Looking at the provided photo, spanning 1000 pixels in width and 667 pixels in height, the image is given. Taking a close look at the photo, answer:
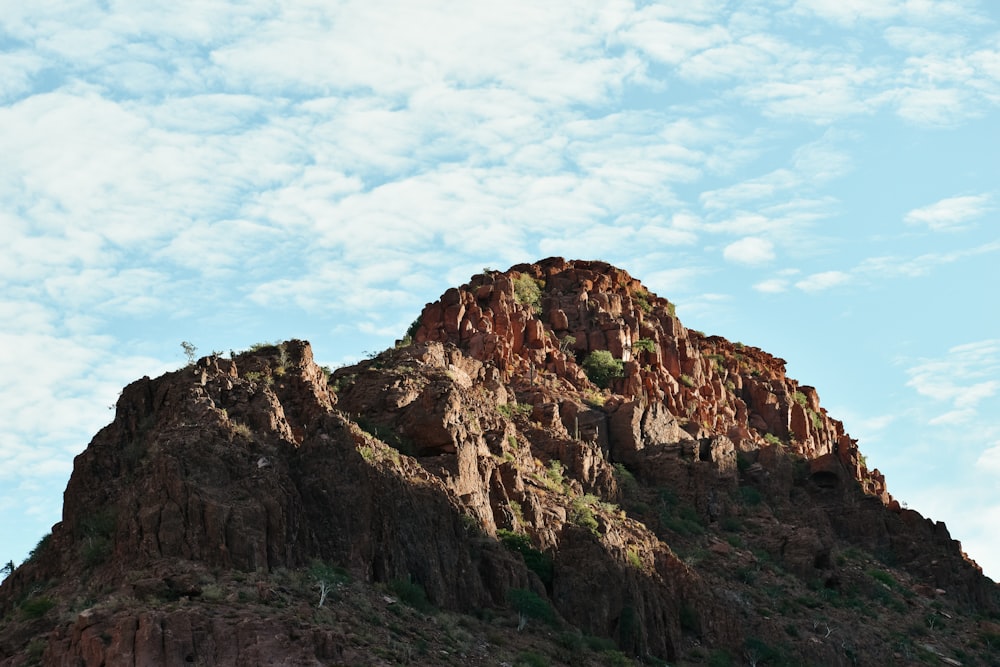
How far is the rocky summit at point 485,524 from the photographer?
6241cm

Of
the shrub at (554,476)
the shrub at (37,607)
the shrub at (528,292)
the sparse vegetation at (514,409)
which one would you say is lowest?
the shrub at (37,607)

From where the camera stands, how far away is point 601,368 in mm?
117562

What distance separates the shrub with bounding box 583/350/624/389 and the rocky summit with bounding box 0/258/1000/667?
0.16 meters

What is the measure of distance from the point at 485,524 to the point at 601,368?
132 ft

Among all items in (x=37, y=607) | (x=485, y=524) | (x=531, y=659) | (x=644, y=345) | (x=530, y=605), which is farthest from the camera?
(x=644, y=345)

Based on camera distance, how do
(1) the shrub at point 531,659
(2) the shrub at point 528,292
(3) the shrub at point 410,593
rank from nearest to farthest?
(1) the shrub at point 531,659 → (3) the shrub at point 410,593 → (2) the shrub at point 528,292

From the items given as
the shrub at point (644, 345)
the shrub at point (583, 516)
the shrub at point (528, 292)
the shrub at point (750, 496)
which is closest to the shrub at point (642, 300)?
the shrub at point (644, 345)

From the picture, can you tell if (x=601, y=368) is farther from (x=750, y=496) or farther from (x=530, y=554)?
(x=530, y=554)

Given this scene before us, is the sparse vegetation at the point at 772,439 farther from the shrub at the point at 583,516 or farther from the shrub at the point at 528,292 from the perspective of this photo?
the shrub at the point at 583,516

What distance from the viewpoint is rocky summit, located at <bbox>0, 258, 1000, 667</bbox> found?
205 ft

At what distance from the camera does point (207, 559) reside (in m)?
64.1

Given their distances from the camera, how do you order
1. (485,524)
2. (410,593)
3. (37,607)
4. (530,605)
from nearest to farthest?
1. (37,607)
2. (410,593)
3. (530,605)
4. (485,524)

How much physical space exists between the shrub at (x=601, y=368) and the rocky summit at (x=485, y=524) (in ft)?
0.52

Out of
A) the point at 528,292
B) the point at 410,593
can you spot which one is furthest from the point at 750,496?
the point at 410,593
